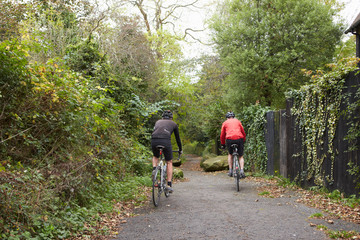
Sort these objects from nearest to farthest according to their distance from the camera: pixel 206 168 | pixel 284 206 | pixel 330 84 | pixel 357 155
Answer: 1. pixel 357 155
2. pixel 284 206
3. pixel 330 84
4. pixel 206 168

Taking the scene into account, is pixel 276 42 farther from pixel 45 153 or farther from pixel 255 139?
pixel 45 153

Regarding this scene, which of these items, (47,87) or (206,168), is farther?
(206,168)

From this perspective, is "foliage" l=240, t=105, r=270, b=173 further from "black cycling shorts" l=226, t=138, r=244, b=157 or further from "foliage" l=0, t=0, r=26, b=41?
"foliage" l=0, t=0, r=26, b=41

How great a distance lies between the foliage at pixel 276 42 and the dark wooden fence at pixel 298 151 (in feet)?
14.3

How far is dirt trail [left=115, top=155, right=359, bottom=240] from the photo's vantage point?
176 inches

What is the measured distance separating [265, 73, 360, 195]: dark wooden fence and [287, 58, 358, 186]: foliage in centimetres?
11

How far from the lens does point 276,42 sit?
48.4 ft

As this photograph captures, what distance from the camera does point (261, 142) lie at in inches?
466

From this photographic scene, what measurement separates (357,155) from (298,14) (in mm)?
10280

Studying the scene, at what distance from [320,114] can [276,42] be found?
8.48 meters

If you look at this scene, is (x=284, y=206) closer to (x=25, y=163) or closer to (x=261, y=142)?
(x=25, y=163)

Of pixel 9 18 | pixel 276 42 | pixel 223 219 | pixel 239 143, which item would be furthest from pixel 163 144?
pixel 276 42

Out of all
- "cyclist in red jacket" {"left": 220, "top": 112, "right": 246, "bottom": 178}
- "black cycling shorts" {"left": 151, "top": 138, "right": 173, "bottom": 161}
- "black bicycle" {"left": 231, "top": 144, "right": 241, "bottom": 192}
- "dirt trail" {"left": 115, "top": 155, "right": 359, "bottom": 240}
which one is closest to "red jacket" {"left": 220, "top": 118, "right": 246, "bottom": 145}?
"cyclist in red jacket" {"left": 220, "top": 112, "right": 246, "bottom": 178}

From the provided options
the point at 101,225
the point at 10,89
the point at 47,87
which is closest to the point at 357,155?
the point at 101,225
